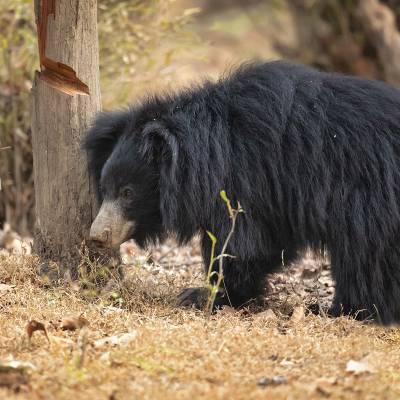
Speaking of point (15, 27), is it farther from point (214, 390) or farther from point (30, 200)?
point (214, 390)

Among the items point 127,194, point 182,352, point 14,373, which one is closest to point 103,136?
point 127,194

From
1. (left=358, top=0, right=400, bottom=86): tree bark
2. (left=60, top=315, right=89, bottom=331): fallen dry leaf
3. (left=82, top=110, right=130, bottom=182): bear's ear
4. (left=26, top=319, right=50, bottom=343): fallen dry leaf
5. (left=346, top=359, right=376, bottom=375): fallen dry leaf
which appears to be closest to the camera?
(left=346, top=359, right=376, bottom=375): fallen dry leaf

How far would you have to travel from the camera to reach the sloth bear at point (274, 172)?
13.9 ft

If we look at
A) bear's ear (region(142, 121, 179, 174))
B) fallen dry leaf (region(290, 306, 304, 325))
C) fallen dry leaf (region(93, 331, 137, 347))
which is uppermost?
bear's ear (region(142, 121, 179, 174))

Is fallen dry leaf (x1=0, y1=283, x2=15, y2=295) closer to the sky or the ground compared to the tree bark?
closer to the ground

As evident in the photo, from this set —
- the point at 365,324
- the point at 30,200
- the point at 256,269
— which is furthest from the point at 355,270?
the point at 30,200

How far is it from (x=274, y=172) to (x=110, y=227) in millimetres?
989

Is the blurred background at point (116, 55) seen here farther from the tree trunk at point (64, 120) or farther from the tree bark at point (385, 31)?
the tree trunk at point (64, 120)

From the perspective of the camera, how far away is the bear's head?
4.36 m

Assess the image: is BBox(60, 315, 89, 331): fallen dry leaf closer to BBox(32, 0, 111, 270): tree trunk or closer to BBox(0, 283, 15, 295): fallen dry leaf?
BBox(0, 283, 15, 295): fallen dry leaf

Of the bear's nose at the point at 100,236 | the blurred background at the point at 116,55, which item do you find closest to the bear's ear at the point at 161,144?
the bear's nose at the point at 100,236

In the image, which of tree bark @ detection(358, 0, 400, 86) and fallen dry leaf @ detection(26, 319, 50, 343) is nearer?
fallen dry leaf @ detection(26, 319, 50, 343)

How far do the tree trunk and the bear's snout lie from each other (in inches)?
9.9

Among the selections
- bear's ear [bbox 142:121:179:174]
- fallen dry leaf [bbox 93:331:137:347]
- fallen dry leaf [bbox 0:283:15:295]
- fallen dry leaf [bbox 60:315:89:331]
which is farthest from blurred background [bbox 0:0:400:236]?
fallen dry leaf [bbox 93:331:137:347]
